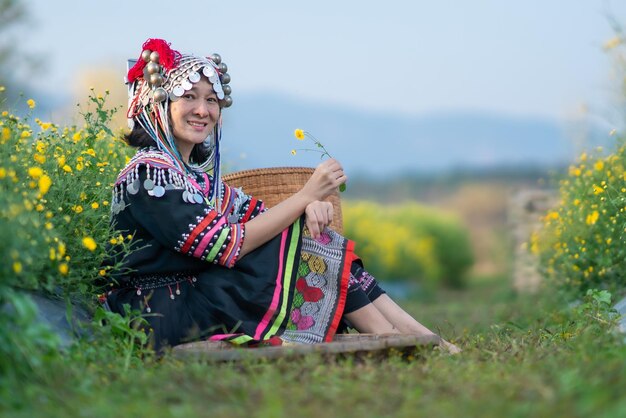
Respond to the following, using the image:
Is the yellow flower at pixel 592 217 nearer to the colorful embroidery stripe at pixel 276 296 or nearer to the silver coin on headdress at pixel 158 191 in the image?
the colorful embroidery stripe at pixel 276 296

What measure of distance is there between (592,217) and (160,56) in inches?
95.2

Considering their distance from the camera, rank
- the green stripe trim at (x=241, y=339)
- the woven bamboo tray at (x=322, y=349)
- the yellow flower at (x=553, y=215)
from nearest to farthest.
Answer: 1. the woven bamboo tray at (x=322, y=349)
2. the green stripe trim at (x=241, y=339)
3. the yellow flower at (x=553, y=215)

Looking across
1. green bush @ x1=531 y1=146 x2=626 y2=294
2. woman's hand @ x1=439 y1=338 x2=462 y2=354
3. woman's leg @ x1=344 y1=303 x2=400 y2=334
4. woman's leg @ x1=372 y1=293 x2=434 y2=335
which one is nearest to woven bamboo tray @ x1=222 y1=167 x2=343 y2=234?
woman's leg @ x1=372 y1=293 x2=434 y2=335

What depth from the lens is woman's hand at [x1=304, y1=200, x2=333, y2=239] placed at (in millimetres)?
3477

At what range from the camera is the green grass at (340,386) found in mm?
2242

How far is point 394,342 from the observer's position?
313 centimetres

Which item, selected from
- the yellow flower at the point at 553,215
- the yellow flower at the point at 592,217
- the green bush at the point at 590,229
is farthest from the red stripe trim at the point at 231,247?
the yellow flower at the point at 553,215

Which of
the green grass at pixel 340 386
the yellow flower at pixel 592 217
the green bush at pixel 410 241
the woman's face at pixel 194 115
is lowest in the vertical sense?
the green bush at pixel 410 241

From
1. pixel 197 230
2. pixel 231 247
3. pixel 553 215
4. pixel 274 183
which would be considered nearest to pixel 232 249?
pixel 231 247

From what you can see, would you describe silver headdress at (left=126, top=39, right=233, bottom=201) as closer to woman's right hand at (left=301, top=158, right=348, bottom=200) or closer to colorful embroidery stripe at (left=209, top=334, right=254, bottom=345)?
woman's right hand at (left=301, top=158, right=348, bottom=200)

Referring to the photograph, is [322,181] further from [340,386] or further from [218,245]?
[340,386]

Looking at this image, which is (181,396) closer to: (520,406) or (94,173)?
(520,406)

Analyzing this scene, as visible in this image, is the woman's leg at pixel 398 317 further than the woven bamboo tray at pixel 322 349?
Yes

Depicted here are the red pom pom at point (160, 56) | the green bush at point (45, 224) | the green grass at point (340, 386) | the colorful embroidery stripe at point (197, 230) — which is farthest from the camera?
the red pom pom at point (160, 56)
